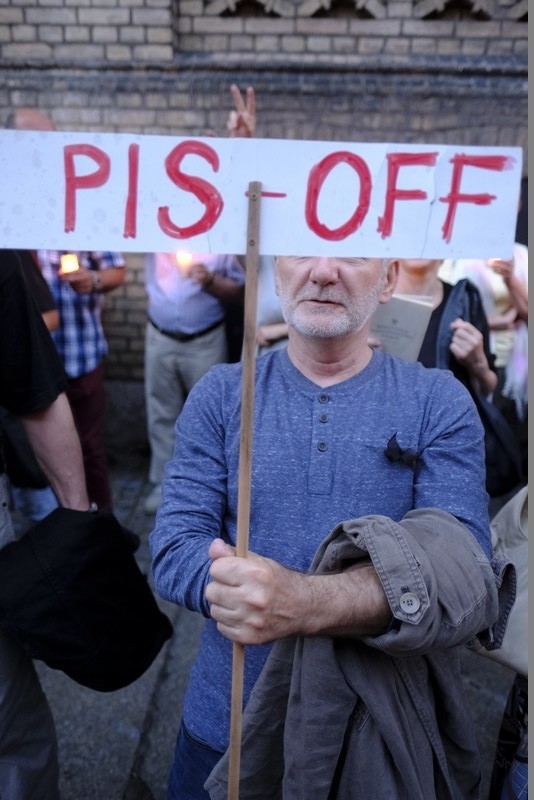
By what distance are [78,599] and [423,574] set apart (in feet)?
2.84

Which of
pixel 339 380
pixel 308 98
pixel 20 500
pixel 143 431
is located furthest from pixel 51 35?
pixel 339 380

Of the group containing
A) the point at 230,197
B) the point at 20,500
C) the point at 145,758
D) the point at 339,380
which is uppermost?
the point at 230,197

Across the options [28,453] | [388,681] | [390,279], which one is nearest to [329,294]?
[390,279]

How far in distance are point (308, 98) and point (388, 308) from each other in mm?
2723

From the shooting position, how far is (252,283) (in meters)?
1.08

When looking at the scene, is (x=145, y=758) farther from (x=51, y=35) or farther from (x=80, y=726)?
(x=51, y=35)

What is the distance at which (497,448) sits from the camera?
2418mm

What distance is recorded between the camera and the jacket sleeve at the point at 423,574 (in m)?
1.04

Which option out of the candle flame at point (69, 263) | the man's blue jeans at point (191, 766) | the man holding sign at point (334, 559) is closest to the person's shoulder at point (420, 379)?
the man holding sign at point (334, 559)

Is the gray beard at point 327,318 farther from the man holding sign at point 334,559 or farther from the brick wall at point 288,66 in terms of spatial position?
the brick wall at point 288,66

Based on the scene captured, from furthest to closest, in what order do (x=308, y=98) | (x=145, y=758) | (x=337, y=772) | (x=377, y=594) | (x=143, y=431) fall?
(x=143, y=431), (x=308, y=98), (x=145, y=758), (x=337, y=772), (x=377, y=594)

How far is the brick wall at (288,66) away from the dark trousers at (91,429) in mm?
1990

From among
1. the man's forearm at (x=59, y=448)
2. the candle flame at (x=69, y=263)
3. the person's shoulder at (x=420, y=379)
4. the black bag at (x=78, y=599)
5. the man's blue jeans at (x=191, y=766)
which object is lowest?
the man's blue jeans at (x=191, y=766)

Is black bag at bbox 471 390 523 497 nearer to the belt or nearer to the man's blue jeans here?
the man's blue jeans
